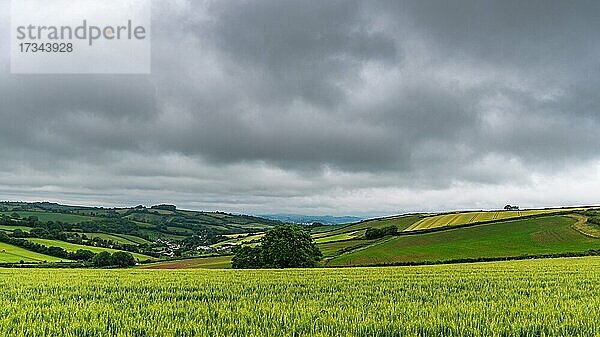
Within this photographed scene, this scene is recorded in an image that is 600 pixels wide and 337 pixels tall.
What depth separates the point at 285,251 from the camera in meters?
56.5

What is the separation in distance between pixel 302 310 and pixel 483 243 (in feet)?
218

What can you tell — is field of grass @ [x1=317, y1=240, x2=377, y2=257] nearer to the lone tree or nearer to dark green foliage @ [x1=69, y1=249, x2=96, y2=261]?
the lone tree

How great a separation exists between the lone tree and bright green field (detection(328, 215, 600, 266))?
641cm

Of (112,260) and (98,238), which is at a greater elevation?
(98,238)

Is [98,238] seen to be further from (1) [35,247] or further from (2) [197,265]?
(2) [197,265]

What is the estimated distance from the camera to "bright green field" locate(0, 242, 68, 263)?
7581cm

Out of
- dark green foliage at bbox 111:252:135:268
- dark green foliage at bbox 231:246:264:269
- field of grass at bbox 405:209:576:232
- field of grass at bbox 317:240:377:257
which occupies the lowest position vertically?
dark green foliage at bbox 111:252:135:268

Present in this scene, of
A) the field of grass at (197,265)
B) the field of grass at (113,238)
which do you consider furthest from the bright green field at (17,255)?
the field of grass at (113,238)

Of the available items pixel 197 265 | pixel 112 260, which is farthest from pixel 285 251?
pixel 112 260

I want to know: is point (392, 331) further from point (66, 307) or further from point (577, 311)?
point (66, 307)

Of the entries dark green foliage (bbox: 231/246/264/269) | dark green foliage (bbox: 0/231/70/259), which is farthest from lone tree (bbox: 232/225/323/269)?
dark green foliage (bbox: 0/231/70/259)

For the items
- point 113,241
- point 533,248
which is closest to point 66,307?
point 533,248

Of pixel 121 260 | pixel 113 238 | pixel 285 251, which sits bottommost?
pixel 121 260

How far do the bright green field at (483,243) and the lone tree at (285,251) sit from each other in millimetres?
6411
